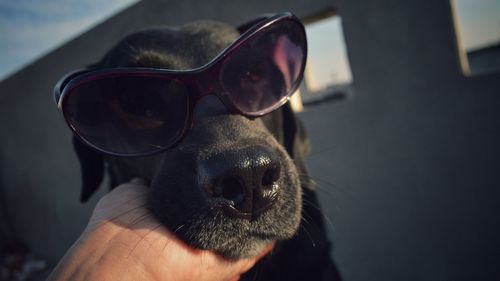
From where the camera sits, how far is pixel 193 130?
1.23 m

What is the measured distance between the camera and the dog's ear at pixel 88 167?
Answer: 1932 millimetres

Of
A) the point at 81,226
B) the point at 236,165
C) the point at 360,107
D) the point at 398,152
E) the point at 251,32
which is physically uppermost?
the point at 251,32

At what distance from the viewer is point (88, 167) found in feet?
6.41

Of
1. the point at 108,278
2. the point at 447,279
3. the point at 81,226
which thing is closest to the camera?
the point at 108,278

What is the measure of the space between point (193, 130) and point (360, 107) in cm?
219

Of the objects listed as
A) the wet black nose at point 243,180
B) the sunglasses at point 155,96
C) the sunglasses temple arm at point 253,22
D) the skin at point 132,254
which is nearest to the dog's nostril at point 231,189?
the wet black nose at point 243,180

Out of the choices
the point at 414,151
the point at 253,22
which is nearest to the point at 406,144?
the point at 414,151

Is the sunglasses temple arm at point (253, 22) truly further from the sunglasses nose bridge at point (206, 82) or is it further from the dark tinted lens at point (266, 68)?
the sunglasses nose bridge at point (206, 82)

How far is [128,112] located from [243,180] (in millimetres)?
700

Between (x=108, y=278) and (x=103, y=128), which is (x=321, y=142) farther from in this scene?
(x=108, y=278)

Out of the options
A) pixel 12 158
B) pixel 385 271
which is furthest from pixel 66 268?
pixel 12 158

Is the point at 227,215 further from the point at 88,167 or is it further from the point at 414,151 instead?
the point at 414,151

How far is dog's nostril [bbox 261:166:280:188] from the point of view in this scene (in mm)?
964

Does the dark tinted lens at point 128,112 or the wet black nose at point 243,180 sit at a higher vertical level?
the dark tinted lens at point 128,112
